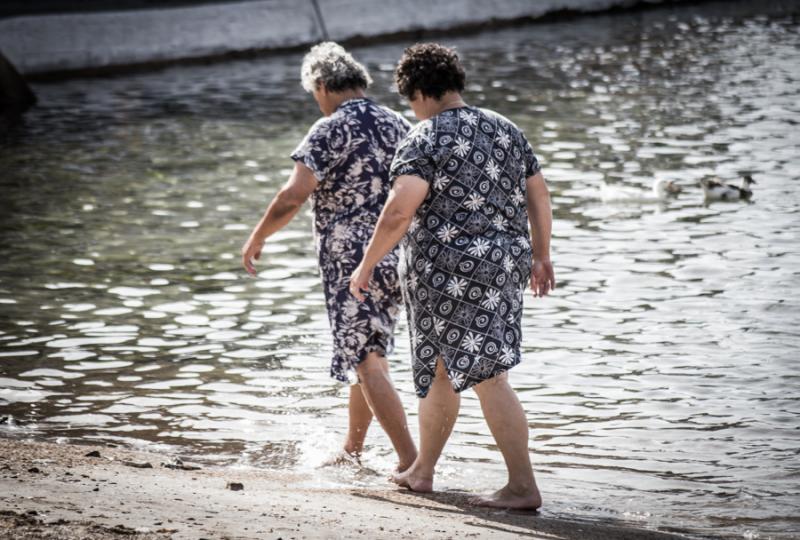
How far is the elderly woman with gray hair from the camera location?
628cm

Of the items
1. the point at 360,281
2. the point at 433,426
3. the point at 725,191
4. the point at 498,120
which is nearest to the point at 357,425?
the point at 433,426

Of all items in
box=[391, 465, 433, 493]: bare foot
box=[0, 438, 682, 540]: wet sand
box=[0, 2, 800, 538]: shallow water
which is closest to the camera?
box=[0, 438, 682, 540]: wet sand

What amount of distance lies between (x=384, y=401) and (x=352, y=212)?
0.90 metres

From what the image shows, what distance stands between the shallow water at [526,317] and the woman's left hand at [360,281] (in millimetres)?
1069

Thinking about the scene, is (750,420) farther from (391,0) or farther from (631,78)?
(391,0)

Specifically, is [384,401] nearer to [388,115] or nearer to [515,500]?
[515,500]

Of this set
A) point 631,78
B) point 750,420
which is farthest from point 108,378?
point 631,78

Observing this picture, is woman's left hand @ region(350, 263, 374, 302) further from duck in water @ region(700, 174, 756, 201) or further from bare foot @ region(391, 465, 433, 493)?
duck in water @ region(700, 174, 756, 201)

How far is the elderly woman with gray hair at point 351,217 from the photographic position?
628 cm

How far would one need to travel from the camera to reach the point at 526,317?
30.8 feet

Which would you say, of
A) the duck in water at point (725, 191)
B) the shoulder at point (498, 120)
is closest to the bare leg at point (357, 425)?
the shoulder at point (498, 120)

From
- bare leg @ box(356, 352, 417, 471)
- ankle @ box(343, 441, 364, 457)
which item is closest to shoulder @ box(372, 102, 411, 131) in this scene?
bare leg @ box(356, 352, 417, 471)

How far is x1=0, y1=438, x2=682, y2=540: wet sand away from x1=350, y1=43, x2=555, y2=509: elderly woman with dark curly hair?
1.19 ft

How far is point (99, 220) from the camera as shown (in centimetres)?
1295
